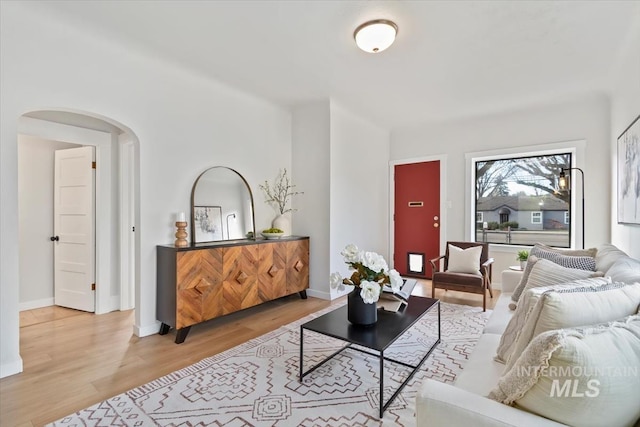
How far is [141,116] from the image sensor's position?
305 cm

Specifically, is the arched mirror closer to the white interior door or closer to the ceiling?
the ceiling

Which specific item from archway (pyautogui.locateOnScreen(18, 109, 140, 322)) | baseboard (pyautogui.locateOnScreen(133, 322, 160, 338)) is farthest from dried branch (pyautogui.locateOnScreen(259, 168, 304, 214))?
baseboard (pyautogui.locateOnScreen(133, 322, 160, 338))

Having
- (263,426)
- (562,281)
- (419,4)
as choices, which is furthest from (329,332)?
(419,4)

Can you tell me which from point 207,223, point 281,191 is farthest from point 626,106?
point 207,223

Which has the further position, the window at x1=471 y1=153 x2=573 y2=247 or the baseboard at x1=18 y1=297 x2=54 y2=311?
the window at x1=471 y1=153 x2=573 y2=247

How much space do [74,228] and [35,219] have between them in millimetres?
536

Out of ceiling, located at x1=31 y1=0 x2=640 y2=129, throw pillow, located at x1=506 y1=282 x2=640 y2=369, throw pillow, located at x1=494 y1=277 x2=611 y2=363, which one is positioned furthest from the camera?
ceiling, located at x1=31 y1=0 x2=640 y2=129

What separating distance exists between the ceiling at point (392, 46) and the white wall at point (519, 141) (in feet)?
1.15

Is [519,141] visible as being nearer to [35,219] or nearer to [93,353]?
[93,353]

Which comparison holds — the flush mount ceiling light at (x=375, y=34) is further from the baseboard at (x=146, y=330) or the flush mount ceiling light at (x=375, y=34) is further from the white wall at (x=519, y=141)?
the baseboard at (x=146, y=330)

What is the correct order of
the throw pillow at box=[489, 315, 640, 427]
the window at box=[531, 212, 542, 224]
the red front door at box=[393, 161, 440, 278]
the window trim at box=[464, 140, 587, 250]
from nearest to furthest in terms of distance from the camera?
the throw pillow at box=[489, 315, 640, 427] < the window trim at box=[464, 140, 587, 250] < the window at box=[531, 212, 542, 224] < the red front door at box=[393, 161, 440, 278]

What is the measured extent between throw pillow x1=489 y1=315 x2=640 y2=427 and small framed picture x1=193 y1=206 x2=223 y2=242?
318 centimetres

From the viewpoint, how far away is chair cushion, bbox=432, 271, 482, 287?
3.67 m

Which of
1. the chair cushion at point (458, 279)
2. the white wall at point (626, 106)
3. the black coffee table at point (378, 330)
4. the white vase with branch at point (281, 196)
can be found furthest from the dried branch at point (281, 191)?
the white wall at point (626, 106)
